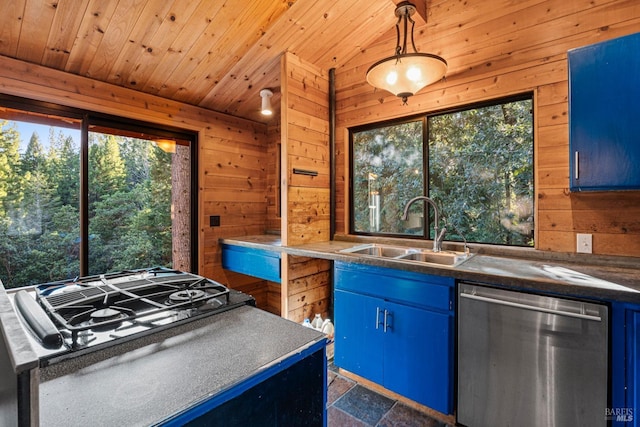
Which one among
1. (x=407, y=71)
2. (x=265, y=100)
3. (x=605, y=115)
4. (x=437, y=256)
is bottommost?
(x=437, y=256)

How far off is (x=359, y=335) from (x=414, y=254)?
72 cm

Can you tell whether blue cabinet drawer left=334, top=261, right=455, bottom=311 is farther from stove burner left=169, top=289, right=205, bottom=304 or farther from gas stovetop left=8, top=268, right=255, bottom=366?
stove burner left=169, top=289, right=205, bottom=304

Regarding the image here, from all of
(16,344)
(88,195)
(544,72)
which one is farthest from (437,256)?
(88,195)

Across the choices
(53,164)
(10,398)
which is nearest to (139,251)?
(53,164)

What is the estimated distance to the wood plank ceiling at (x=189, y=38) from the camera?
1.96 metres

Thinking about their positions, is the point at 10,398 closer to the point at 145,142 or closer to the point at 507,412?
the point at 507,412

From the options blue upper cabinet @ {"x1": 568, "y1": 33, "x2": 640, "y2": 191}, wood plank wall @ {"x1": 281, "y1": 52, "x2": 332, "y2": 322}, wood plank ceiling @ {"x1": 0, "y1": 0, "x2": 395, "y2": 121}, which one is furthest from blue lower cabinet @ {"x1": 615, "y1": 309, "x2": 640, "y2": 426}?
wood plank ceiling @ {"x1": 0, "y1": 0, "x2": 395, "y2": 121}

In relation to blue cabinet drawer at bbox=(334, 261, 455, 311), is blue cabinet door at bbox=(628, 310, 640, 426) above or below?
below

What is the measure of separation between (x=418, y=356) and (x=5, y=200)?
2939 millimetres

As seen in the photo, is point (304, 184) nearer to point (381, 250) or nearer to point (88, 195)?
point (381, 250)

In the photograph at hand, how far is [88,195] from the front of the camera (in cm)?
248

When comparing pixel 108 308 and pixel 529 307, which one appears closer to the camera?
pixel 108 308

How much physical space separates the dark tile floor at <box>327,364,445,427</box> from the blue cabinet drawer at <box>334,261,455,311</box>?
0.69 metres

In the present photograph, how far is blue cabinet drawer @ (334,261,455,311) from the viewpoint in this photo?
5.86 ft
